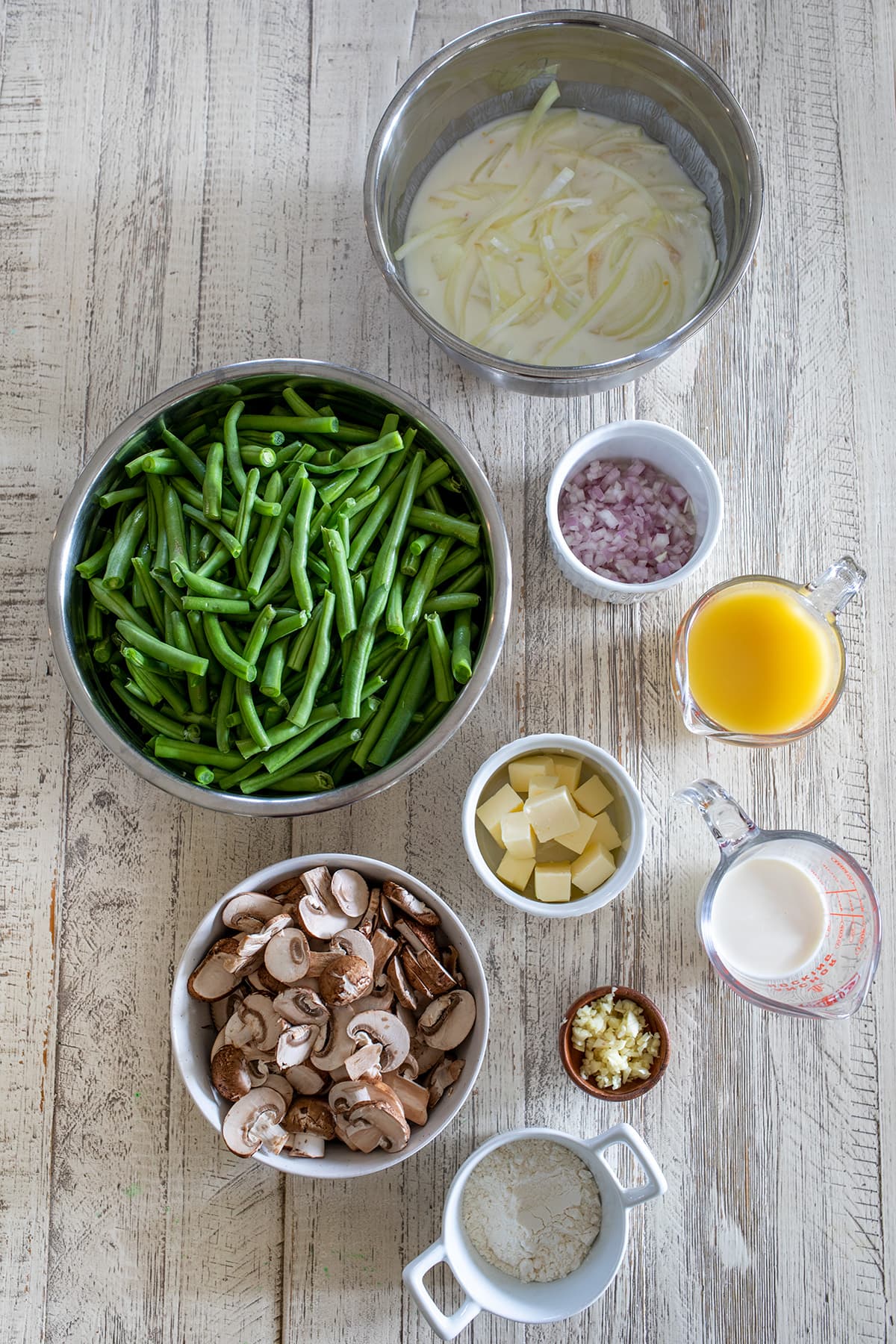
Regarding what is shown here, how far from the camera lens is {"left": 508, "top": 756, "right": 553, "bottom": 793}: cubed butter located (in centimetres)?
187

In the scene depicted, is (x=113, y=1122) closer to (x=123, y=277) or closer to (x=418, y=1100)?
(x=418, y=1100)

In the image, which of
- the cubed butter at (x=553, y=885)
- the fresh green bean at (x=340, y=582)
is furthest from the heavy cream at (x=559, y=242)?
the cubed butter at (x=553, y=885)

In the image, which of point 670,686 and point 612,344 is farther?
point 670,686

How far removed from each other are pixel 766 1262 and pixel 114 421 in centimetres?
199

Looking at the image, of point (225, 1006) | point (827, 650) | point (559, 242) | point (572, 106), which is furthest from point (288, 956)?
point (572, 106)

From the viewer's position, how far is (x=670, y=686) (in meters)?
2.01

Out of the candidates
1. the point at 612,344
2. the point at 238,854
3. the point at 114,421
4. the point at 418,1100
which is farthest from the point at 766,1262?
the point at 114,421

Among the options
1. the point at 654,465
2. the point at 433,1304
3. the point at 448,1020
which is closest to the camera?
the point at 433,1304

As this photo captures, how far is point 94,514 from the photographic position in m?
1.82

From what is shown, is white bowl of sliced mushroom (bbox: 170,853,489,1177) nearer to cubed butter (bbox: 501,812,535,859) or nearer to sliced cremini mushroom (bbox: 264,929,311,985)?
sliced cremini mushroom (bbox: 264,929,311,985)

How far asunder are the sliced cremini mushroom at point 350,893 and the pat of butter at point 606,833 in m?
0.41

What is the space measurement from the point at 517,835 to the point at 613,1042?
1.34 ft

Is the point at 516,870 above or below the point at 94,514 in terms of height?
below

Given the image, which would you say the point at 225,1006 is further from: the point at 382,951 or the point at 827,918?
the point at 827,918
